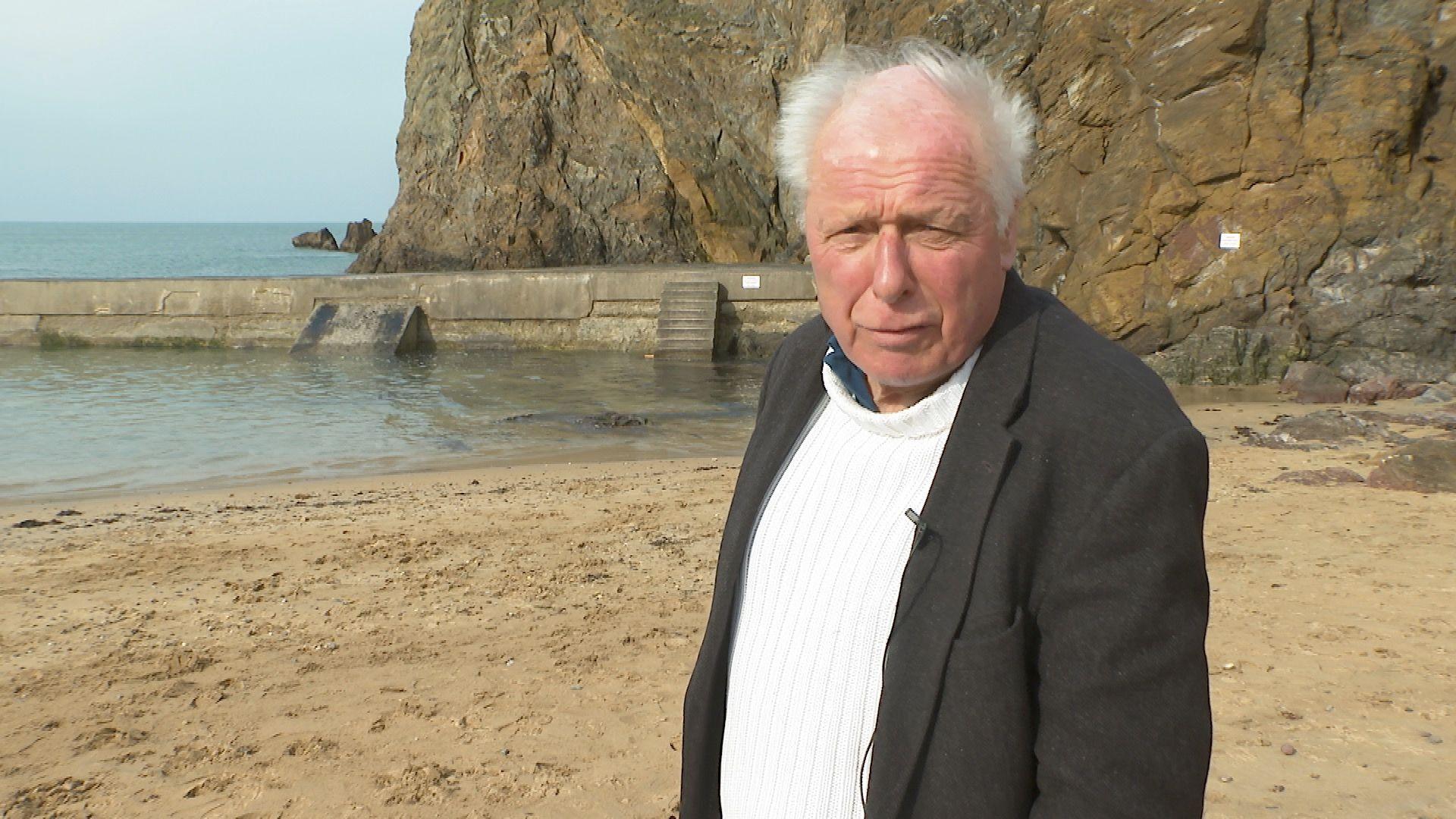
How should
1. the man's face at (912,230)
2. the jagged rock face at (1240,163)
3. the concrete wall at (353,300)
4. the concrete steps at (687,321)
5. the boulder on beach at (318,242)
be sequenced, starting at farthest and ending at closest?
the boulder on beach at (318,242) → the concrete wall at (353,300) → the concrete steps at (687,321) → the jagged rock face at (1240,163) → the man's face at (912,230)

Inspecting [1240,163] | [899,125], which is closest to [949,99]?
[899,125]

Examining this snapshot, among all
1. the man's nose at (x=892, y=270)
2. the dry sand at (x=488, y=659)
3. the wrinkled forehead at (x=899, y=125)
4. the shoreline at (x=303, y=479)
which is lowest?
the shoreline at (x=303, y=479)

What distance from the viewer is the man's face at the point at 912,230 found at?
133 cm

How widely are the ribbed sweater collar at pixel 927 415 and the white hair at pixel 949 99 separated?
191 millimetres

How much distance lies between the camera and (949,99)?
4.40 feet

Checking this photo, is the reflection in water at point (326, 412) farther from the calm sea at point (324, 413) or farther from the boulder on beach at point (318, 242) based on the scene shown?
the boulder on beach at point (318, 242)

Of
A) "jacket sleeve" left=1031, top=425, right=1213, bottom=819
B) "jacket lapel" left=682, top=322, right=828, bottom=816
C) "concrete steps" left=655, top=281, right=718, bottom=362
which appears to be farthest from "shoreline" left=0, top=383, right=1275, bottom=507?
"jacket sleeve" left=1031, top=425, right=1213, bottom=819

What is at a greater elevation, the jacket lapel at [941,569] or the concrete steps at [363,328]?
the jacket lapel at [941,569]

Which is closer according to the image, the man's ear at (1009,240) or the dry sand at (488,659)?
the man's ear at (1009,240)

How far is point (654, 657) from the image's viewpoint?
4148mm

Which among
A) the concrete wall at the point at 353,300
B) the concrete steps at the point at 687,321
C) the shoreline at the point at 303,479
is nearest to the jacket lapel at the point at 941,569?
the shoreline at the point at 303,479

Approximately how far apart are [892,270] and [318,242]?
92966 mm

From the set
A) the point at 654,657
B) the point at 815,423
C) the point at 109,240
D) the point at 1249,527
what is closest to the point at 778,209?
the point at 1249,527

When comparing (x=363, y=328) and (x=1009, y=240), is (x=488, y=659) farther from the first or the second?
(x=363, y=328)
